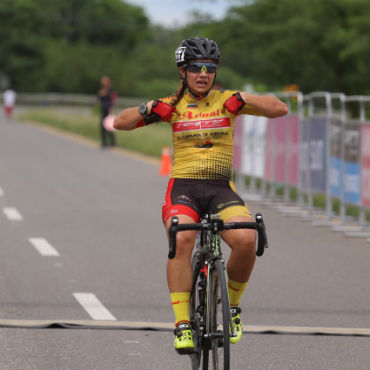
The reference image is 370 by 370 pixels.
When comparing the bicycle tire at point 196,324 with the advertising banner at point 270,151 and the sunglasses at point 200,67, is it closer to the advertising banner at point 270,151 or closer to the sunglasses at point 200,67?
the sunglasses at point 200,67

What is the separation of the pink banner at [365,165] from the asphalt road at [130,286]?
0.53 metres

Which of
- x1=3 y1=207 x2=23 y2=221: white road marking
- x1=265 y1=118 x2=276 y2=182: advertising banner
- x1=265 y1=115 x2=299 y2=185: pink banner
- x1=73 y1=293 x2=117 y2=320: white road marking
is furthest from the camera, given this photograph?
x1=265 y1=118 x2=276 y2=182: advertising banner

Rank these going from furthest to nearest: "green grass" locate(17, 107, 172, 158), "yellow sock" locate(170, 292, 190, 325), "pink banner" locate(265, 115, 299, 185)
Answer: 1. "green grass" locate(17, 107, 172, 158)
2. "pink banner" locate(265, 115, 299, 185)
3. "yellow sock" locate(170, 292, 190, 325)

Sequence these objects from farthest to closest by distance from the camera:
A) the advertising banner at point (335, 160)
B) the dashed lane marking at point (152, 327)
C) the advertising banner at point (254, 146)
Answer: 1. the advertising banner at point (254, 146)
2. the advertising banner at point (335, 160)
3. the dashed lane marking at point (152, 327)

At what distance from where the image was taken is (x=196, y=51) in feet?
20.9

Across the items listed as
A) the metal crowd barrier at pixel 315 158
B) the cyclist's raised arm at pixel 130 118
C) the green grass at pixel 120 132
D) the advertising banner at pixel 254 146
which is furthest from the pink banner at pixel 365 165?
the green grass at pixel 120 132

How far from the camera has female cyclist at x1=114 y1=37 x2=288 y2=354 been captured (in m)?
6.29

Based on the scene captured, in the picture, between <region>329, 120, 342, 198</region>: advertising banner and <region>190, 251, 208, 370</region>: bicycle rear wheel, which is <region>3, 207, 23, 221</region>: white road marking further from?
<region>190, 251, 208, 370</region>: bicycle rear wheel

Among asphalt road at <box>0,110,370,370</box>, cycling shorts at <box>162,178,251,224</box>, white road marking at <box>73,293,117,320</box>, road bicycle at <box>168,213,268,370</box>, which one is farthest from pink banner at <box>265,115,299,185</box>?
road bicycle at <box>168,213,268,370</box>

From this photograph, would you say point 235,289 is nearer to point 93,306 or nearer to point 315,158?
point 93,306

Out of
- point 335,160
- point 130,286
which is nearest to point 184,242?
point 130,286

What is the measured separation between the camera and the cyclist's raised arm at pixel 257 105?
21.0ft

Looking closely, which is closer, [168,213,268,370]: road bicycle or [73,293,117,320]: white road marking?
[168,213,268,370]: road bicycle

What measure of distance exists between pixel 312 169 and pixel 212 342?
9770 mm
